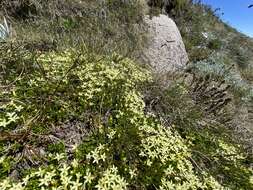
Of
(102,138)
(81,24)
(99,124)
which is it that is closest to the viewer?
(102,138)

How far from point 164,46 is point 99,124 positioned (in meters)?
3.82

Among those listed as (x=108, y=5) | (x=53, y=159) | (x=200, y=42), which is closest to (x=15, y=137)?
(x=53, y=159)

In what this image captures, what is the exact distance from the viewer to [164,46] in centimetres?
561

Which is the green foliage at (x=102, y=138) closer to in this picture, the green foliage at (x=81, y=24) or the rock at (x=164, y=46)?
the green foliage at (x=81, y=24)

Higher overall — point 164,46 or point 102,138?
point 102,138

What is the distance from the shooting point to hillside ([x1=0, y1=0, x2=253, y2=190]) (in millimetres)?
1803

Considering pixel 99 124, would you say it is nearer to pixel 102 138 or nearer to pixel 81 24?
pixel 102 138

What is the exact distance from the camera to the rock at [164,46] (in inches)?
206

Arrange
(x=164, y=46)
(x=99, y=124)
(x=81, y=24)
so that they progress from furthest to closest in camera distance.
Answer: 1. (x=164, y=46)
2. (x=81, y=24)
3. (x=99, y=124)

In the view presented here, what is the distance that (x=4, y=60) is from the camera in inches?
104

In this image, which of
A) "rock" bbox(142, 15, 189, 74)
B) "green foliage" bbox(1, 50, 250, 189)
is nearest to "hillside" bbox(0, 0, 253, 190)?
"green foliage" bbox(1, 50, 250, 189)

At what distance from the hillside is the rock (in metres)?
0.99

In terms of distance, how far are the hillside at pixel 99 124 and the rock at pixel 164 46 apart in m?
0.99


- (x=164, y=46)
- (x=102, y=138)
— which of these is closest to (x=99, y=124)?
(x=102, y=138)
